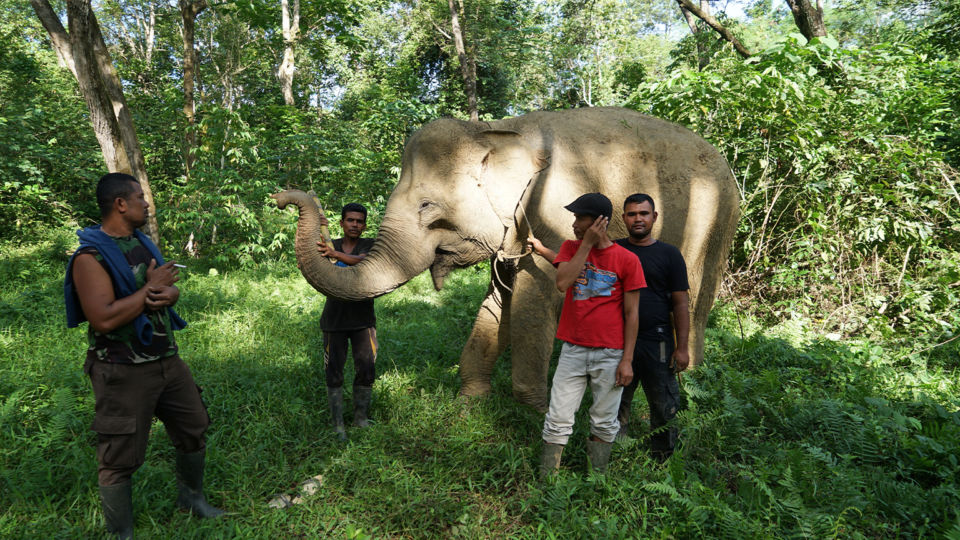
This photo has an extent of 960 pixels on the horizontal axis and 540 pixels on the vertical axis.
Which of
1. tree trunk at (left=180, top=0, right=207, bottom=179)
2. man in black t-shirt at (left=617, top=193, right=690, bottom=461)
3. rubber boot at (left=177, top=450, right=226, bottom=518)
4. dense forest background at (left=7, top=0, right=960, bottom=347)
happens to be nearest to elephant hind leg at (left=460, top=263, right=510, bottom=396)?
man in black t-shirt at (left=617, top=193, right=690, bottom=461)

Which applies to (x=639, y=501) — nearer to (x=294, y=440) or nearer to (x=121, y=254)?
(x=294, y=440)

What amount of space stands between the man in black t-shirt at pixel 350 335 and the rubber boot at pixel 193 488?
37.5 inches

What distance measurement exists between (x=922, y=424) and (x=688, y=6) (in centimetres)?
723

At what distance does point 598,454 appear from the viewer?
9.59 feet

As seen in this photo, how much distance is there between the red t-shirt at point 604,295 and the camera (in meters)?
2.66

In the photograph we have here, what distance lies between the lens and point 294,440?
361 centimetres

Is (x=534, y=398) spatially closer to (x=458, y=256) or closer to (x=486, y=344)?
(x=486, y=344)

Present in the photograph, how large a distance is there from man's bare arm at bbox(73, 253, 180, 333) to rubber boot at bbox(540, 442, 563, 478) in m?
2.24

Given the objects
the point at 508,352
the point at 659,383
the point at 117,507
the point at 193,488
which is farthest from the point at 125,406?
the point at 508,352

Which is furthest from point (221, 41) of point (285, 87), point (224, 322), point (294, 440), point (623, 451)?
point (623, 451)

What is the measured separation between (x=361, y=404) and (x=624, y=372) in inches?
81.1

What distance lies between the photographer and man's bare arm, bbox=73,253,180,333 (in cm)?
218

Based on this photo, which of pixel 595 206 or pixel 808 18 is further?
pixel 808 18

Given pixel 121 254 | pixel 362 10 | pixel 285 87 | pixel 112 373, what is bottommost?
pixel 112 373
